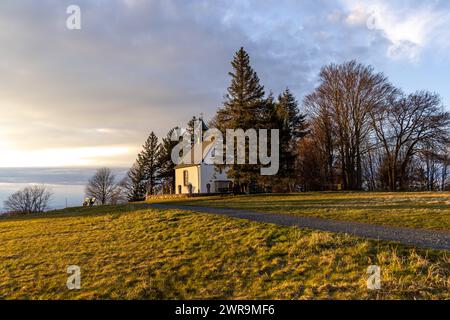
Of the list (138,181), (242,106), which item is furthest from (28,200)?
(242,106)

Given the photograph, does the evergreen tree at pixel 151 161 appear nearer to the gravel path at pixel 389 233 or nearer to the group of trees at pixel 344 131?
the group of trees at pixel 344 131

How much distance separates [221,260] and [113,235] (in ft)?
18.5

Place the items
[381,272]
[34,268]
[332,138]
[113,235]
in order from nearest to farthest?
[381,272]
[34,268]
[113,235]
[332,138]

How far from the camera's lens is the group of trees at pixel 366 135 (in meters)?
35.5

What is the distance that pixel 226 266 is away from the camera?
6.98 meters

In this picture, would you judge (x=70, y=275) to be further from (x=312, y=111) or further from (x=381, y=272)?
(x=312, y=111)

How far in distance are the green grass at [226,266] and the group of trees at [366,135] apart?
3142 cm

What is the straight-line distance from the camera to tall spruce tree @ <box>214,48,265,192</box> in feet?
94.8

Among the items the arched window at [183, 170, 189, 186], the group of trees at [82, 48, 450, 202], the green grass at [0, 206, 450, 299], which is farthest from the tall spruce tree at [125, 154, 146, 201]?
the green grass at [0, 206, 450, 299]

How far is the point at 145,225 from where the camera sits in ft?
41.4

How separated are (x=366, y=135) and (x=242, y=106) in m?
18.1

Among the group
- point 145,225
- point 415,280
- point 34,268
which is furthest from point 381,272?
point 145,225
